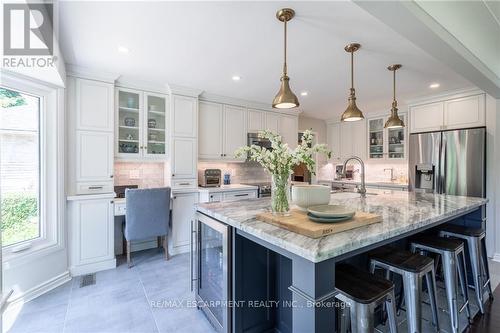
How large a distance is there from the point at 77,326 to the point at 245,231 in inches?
67.0

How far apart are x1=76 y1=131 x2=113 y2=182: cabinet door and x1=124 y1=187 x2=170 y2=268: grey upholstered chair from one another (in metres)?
0.44

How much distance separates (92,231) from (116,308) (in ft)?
3.56

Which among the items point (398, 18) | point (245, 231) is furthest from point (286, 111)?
point (245, 231)

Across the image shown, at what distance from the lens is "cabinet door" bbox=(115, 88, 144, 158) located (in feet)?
10.7

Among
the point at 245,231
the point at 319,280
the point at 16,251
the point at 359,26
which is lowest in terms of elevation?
the point at 16,251

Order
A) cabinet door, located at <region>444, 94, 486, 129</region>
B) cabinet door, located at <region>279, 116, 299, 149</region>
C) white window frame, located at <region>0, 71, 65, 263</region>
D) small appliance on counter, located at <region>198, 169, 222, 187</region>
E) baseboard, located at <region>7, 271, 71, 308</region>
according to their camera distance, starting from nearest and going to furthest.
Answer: baseboard, located at <region>7, 271, 71, 308</region> → white window frame, located at <region>0, 71, 65, 263</region> → cabinet door, located at <region>444, 94, 486, 129</region> → small appliance on counter, located at <region>198, 169, 222, 187</region> → cabinet door, located at <region>279, 116, 299, 149</region>

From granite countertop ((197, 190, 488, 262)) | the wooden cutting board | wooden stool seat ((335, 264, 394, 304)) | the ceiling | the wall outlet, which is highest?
the ceiling

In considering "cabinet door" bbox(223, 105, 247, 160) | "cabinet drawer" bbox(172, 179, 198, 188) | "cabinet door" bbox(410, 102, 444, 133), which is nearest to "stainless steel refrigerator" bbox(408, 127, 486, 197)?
"cabinet door" bbox(410, 102, 444, 133)

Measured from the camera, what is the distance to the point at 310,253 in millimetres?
1019

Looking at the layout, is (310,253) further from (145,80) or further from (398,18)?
(145,80)

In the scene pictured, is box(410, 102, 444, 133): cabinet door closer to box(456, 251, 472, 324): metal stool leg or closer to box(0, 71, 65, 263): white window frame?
box(456, 251, 472, 324): metal stool leg

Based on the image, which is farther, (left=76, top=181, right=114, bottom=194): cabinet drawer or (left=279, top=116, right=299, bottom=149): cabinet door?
(left=279, top=116, right=299, bottom=149): cabinet door

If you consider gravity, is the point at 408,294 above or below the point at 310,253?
below

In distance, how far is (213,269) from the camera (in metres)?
1.96
